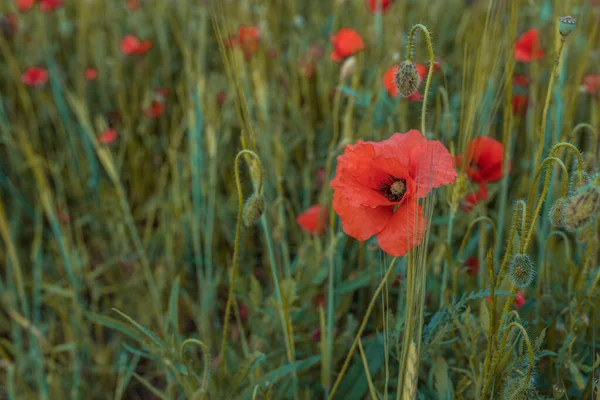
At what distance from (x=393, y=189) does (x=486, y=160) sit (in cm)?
29

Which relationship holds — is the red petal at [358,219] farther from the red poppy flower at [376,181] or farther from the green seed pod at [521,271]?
the green seed pod at [521,271]

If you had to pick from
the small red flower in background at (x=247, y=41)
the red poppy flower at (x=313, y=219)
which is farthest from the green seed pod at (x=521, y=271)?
the small red flower in background at (x=247, y=41)

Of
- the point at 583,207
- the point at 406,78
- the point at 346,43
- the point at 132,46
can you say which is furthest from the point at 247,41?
the point at 583,207

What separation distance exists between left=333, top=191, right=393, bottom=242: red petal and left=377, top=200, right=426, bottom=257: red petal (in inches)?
0.5

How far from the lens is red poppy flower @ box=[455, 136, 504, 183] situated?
3.26 ft

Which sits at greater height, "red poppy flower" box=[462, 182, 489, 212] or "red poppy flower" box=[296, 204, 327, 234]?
"red poppy flower" box=[462, 182, 489, 212]

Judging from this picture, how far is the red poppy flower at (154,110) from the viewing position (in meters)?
1.77

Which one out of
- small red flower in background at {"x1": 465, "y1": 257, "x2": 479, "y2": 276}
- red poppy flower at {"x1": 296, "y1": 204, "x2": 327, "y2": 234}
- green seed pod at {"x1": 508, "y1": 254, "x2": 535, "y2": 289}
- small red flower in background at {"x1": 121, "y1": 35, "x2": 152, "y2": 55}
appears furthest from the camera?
small red flower in background at {"x1": 121, "y1": 35, "x2": 152, "y2": 55}

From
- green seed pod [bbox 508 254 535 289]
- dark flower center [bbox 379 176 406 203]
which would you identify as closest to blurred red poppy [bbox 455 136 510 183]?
dark flower center [bbox 379 176 406 203]

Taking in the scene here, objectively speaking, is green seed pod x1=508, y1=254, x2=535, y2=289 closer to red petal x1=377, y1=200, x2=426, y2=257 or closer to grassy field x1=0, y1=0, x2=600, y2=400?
grassy field x1=0, y1=0, x2=600, y2=400

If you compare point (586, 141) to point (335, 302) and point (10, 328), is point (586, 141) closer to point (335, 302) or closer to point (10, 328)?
point (335, 302)

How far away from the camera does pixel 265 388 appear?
875 millimetres

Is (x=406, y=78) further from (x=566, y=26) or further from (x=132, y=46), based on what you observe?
(x=132, y=46)

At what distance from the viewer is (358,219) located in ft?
2.56
